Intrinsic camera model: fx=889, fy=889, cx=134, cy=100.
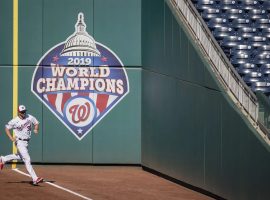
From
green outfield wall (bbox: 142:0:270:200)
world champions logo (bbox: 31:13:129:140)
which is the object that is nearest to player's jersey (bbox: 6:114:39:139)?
green outfield wall (bbox: 142:0:270:200)

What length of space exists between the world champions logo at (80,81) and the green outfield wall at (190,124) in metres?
0.93

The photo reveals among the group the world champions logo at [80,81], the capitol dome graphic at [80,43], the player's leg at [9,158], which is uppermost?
the capitol dome graphic at [80,43]

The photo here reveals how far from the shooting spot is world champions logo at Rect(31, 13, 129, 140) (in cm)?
2330

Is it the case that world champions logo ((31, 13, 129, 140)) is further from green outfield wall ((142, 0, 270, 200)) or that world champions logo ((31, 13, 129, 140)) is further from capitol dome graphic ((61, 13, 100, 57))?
green outfield wall ((142, 0, 270, 200))

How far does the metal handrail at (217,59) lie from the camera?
55.6ft

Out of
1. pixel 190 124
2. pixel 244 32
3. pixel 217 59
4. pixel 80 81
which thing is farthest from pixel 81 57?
pixel 217 59

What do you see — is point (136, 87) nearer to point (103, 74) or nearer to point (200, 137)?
point (103, 74)

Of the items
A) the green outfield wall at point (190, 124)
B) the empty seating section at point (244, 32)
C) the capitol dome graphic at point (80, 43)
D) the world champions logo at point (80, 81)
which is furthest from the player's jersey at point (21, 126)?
the empty seating section at point (244, 32)

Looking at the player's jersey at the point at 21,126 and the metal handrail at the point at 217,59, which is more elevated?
the metal handrail at the point at 217,59

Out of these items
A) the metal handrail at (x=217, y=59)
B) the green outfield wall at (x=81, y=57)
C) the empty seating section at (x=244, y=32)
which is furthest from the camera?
the green outfield wall at (x=81, y=57)

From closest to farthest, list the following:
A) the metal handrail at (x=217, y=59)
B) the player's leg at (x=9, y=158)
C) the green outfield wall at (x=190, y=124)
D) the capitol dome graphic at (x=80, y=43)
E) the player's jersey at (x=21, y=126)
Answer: the green outfield wall at (x=190, y=124) < the metal handrail at (x=217, y=59) < the player's jersey at (x=21, y=126) < the player's leg at (x=9, y=158) < the capitol dome graphic at (x=80, y=43)

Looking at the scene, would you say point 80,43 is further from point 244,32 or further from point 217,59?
point 217,59

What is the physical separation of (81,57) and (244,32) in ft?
14.6

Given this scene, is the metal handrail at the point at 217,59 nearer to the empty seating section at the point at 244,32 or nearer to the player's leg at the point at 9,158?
the empty seating section at the point at 244,32
